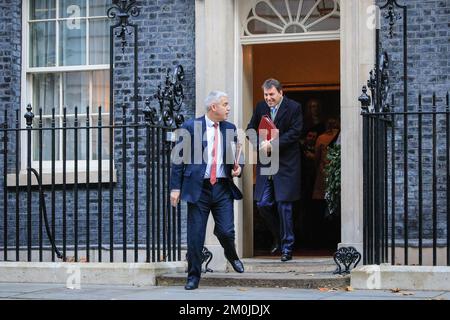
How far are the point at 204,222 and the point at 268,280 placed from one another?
94 centimetres

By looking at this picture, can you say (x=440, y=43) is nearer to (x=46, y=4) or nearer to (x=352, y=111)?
(x=352, y=111)

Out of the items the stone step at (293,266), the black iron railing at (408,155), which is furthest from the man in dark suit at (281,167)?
the black iron railing at (408,155)

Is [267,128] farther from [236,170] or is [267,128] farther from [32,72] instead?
[32,72]

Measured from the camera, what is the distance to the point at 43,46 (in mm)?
13500

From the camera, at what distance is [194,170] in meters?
10.2

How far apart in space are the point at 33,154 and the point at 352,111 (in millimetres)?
3943

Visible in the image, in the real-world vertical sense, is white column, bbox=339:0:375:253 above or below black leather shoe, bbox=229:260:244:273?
above

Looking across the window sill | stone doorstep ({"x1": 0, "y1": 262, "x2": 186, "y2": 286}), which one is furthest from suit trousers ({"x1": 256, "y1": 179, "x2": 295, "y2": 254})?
the window sill

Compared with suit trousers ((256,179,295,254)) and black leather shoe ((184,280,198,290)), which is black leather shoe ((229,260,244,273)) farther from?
suit trousers ((256,179,295,254))

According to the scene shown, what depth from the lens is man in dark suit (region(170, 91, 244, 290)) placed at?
10.2m

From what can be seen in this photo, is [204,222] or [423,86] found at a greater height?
[423,86]

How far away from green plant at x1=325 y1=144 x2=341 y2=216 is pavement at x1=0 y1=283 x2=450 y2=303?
202 centimetres

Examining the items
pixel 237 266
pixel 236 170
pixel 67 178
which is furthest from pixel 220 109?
pixel 67 178
